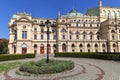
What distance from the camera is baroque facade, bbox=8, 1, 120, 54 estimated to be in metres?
66.3

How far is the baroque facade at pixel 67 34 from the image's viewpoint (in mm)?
66312

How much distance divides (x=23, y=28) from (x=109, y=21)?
42526 millimetres

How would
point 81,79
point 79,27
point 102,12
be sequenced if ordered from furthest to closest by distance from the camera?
1. point 102,12
2. point 79,27
3. point 81,79

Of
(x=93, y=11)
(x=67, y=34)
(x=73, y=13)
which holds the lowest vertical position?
(x=67, y=34)

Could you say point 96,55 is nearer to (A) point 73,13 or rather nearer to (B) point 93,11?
(A) point 73,13

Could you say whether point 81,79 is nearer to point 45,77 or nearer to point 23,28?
point 45,77

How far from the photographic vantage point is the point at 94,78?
15125 mm

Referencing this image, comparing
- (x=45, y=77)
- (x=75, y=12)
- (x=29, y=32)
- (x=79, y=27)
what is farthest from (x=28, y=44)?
(x=45, y=77)

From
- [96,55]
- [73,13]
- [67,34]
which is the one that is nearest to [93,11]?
A: [73,13]

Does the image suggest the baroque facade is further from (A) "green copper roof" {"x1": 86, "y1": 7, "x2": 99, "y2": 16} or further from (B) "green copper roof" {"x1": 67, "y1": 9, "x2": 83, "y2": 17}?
(A) "green copper roof" {"x1": 86, "y1": 7, "x2": 99, "y2": 16}

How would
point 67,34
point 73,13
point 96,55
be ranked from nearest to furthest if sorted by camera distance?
1. point 96,55
2. point 67,34
3. point 73,13

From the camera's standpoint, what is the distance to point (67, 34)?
240 ft

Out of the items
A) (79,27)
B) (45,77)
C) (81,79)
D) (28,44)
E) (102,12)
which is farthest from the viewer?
(102,12)

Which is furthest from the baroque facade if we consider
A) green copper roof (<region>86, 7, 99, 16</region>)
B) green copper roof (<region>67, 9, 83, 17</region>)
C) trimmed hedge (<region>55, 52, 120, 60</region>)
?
trimmed hedge (<region>55, 52, 120, 60</region>)
